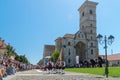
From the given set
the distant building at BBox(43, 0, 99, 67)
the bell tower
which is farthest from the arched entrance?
the bell tower

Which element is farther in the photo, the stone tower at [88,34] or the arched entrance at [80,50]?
the arched entrance at [80,50]

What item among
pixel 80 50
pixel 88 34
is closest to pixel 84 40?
pixel 88 34

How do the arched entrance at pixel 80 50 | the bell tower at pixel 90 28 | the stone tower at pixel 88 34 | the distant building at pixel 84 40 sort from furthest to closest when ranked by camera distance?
the arched entrance at pixel 80 50, the distant building at pixel 84 40, the stone tower at pixel 88 34, the bell tower at pixel 90 28

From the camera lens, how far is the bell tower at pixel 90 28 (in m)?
122

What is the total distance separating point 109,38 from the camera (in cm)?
2848

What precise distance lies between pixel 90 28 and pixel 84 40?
6558 millimetres

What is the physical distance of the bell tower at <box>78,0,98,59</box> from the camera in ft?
401

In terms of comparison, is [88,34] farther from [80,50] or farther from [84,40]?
[80,50]

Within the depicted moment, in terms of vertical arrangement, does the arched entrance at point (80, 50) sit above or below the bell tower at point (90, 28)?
below

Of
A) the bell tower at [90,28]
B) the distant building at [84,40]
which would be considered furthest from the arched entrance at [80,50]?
the bell tower at [90,28]

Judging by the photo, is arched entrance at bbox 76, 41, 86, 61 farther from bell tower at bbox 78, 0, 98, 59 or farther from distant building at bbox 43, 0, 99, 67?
bell tower at bbox 78, 0, 98, 59

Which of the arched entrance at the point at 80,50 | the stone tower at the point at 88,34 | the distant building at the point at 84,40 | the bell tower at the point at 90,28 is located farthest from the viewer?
the arched entrance at the point at 80,50

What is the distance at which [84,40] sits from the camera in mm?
125375

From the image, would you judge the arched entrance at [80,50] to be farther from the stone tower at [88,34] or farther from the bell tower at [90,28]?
the bell tower at [90,28]
